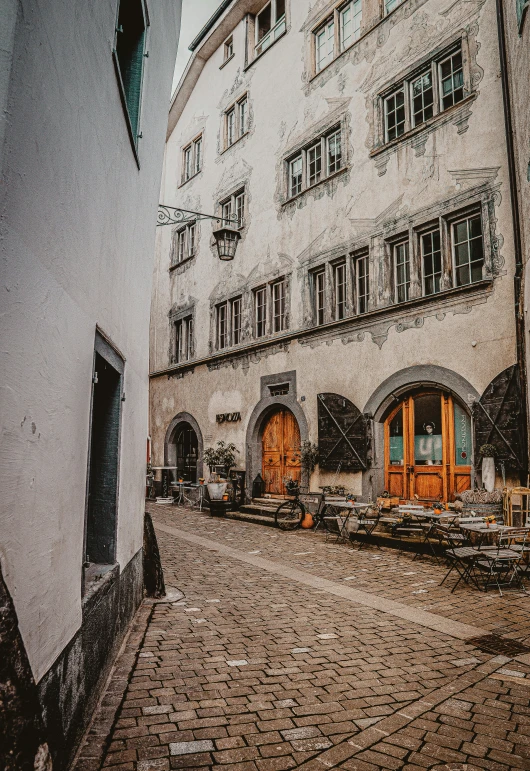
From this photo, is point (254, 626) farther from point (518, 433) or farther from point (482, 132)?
point (482, 132)

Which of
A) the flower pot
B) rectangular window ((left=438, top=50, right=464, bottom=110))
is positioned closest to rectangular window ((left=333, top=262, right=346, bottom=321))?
rectangular window ((left=438, top=50, right=464, bottom=110))

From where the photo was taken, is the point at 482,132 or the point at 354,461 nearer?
the point at 482,132

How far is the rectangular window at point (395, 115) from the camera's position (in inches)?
496

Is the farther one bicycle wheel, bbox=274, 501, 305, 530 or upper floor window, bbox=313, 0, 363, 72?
upper floor window, bbox=313, 0, 363, 72

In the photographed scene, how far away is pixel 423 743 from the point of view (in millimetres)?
3127

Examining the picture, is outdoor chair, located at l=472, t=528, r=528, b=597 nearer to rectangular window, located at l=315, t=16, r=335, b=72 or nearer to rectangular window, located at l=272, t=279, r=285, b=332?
rectangular window, located at l=272, t=279, r=285, b=332

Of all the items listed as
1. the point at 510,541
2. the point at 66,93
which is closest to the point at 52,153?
the point at 66,93

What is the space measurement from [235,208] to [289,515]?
9.96 metres

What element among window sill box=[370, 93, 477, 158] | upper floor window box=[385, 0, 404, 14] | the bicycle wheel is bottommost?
the bicycle wheel

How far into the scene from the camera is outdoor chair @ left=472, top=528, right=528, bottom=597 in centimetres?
667

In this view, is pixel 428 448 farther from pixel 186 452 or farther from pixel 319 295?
pixel 186 452

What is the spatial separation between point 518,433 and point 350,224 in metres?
6.43

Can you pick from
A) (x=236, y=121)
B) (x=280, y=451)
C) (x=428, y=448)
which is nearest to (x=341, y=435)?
(x=428, y=448)

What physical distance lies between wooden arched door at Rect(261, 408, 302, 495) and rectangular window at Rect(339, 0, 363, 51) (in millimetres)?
9532
